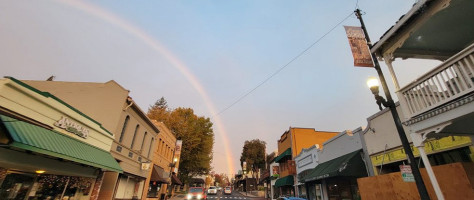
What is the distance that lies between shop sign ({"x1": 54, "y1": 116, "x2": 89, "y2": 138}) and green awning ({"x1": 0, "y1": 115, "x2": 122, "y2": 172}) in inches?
17.4

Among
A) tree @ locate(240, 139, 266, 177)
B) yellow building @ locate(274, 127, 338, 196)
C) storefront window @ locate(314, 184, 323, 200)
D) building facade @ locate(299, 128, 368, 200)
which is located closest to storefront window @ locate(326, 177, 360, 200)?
building facade @ locate(299, 128, 368, 200)

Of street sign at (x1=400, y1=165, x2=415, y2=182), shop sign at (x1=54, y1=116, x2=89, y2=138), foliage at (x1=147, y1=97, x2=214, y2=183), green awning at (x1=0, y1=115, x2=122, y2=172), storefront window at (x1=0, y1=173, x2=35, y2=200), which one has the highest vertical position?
foliage at (x1=147, y1=97, x2=214, y2=183)

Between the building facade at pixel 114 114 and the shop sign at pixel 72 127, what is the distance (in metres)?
2.92

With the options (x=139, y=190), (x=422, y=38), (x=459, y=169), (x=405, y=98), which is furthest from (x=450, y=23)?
(x=139, y=190)

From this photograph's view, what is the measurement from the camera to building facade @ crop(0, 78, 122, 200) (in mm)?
7605

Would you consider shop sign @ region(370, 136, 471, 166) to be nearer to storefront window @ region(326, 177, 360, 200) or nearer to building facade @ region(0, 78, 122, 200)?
storefront window @ region(326, 177, 360, 200)

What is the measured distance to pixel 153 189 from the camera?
84.0 feet

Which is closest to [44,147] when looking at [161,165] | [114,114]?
[114,114]

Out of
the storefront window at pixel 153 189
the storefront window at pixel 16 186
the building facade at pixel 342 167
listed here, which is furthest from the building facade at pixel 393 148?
the storefront window at pixel 153 189

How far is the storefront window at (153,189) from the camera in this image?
24.1 meters

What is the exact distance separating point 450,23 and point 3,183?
16.6 m

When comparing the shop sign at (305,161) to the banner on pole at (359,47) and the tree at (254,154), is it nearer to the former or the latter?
the banner on pole at (359,47)

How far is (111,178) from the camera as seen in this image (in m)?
15.2

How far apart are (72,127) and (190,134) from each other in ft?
92.3
